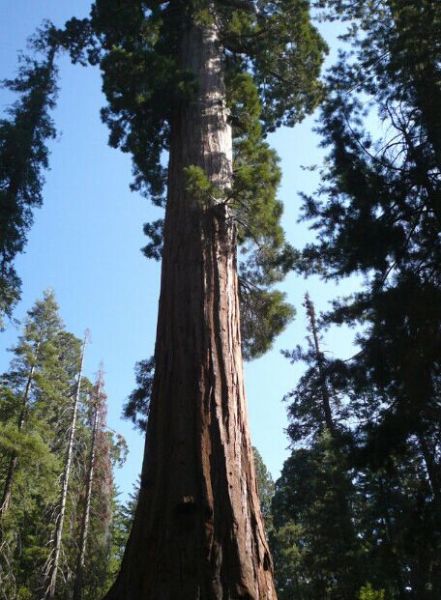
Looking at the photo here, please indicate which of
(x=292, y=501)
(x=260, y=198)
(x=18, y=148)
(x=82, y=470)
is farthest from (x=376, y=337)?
(x=82, y=470)

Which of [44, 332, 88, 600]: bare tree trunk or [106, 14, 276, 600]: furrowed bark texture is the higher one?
[44, 332, 88, 600]: bare tree trunk

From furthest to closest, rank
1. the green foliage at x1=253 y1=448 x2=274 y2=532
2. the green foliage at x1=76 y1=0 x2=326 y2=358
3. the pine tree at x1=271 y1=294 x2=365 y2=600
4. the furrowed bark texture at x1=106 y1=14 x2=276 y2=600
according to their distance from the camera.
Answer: the green foliage at x1=253 y1=448 x2=274 y2=532, the pine tree at x1=271 y1=294 x2=365 y2=600, the green foliage at x1=76 y1=0 x2=326 y2=358, the furrowed bark texture at x1=106 y1=14 x2=276 y2=600

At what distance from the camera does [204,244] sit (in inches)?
190

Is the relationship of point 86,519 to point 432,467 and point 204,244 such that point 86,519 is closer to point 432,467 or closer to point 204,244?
point 432,467

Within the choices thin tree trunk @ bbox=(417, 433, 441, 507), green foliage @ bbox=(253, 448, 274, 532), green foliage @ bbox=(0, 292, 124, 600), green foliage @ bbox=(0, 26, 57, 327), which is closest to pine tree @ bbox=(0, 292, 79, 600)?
green foliage @ bbox=(0, 292, 124, 600)

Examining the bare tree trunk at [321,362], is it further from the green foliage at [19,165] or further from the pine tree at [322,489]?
the green foliage at [19,165]

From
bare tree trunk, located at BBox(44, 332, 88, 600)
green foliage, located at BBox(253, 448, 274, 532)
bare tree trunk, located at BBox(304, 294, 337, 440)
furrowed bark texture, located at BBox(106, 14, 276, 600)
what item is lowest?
furrowed bark texture, located at BBox(106, 14, 276, 600)

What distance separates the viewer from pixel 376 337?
268 inches

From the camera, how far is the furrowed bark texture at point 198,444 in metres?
2.90

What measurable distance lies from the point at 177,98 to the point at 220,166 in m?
1.41

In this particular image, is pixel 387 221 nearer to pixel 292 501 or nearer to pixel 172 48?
pixel 172 48

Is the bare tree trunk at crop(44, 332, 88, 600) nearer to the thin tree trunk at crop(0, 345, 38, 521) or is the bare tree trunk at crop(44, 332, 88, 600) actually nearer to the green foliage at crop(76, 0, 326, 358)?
the thin tree trunk at crop(0, 345, 38, 521)

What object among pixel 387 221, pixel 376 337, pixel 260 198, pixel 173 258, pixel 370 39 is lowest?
pixel 173 258

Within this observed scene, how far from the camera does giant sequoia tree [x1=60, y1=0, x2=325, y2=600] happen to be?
9.98ft
